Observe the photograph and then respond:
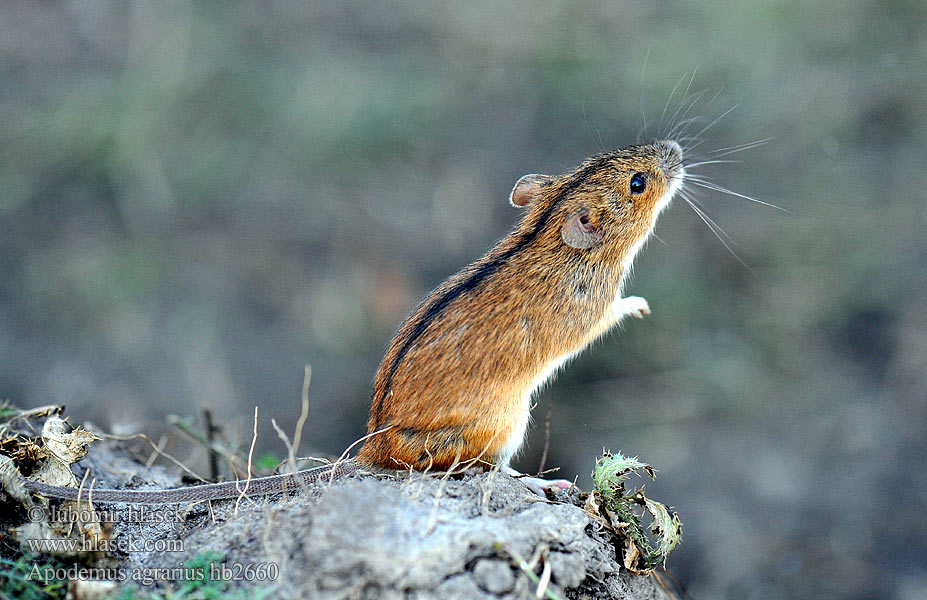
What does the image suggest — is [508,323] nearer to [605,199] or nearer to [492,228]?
[605,199]

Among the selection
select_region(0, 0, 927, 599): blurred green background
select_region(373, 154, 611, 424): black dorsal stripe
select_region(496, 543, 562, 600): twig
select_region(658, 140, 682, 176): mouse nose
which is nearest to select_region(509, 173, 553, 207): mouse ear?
select_region(373, 154, 611, 424): black dorsal stripe

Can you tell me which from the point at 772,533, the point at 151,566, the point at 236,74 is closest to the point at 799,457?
the point at 772,533

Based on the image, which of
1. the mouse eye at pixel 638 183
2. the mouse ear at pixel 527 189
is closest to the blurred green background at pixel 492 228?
the mouse ear at pixel 527 189

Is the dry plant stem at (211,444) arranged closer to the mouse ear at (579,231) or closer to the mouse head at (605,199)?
the mouse head at (605,199)

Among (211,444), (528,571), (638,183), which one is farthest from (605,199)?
(211,444)

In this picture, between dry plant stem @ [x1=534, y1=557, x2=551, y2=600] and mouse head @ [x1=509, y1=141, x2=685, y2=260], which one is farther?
mouse head @ [x1=509, y1=141, x2=685, y2=260]

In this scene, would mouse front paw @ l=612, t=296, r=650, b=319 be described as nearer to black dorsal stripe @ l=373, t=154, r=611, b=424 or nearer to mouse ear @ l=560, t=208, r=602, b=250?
mouse ear @ l=560, t=208, r=602, b=250
